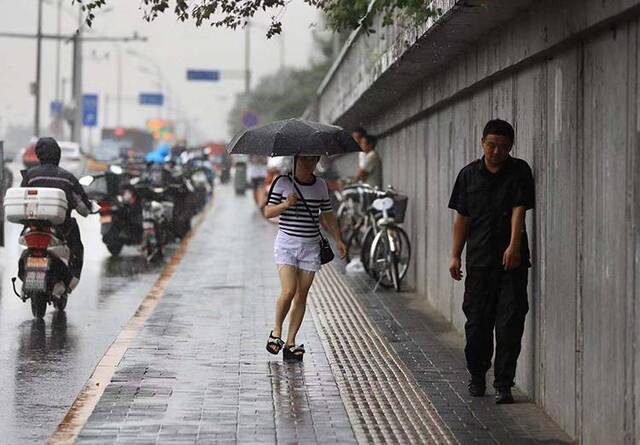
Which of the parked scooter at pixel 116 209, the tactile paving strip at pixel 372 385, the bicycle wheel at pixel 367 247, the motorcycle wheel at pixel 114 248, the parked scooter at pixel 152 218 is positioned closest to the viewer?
the tactile paving strip at pixel 372 385

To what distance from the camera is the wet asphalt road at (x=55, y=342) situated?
9055mm

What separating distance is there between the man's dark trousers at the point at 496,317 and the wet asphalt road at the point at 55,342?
2.52 m

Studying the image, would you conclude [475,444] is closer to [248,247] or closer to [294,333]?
[294,333]

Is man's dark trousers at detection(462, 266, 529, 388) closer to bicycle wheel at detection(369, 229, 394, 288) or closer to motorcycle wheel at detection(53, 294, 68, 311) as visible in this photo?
motorcycle wheel at detection(53, 294, 68, 311)

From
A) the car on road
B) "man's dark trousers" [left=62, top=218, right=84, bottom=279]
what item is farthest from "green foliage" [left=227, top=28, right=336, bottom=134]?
"man's dark trousers" [left=62, top=218, right=84, bottom=279]

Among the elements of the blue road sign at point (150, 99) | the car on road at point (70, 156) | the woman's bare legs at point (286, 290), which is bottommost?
the woman's bare legs at point (286, 290)

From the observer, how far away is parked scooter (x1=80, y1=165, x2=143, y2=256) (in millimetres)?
21969

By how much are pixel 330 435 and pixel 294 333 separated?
10.3 feet

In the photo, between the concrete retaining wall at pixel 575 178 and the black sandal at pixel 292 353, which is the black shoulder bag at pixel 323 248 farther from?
the concrete retaining wall at pixel 575 178

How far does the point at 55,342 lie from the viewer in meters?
12.4

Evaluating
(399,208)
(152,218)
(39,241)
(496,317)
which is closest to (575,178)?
(496,317)

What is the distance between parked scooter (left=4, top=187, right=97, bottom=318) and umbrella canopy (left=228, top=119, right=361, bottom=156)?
102 inches

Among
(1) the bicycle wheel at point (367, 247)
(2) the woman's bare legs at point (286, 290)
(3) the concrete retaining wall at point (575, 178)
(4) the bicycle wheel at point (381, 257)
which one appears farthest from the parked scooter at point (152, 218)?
(2) the woman's bare legs at point (286, 290)

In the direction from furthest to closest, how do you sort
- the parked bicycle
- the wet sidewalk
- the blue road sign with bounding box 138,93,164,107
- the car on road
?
1. the blue road sign with bounding box 138,93,164,107
2. the car on road
3. the parked bicycle
4. the wet sidewalk
